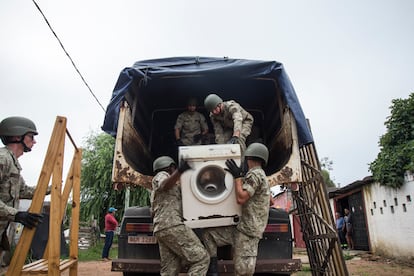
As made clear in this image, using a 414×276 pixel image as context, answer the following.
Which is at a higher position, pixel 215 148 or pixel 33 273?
pixel 215 148

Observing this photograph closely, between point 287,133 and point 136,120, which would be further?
point 136,120

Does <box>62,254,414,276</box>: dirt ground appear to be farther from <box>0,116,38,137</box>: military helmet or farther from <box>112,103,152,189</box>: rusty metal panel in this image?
<box>0,116,38,137</box>: military helmet

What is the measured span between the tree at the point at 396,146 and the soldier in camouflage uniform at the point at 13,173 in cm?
901

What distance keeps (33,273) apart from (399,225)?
9799mm

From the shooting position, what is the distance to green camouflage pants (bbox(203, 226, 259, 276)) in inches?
115

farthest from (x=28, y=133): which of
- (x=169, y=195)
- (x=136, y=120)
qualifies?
(x=136, y=120)

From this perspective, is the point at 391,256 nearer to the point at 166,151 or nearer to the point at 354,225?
the point at 354,225

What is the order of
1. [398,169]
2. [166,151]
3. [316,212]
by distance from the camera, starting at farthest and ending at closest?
[398,169] < [166,151] < [316,212]

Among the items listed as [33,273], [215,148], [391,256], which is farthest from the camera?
[391,256]

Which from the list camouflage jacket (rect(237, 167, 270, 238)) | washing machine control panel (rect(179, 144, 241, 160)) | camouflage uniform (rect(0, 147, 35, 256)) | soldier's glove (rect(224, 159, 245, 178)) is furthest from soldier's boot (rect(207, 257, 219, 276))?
camouflage uniform (rect(0, 147, 35, 256))

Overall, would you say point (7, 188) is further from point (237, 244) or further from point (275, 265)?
point (275, 265)

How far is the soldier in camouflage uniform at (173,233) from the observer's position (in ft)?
9.39

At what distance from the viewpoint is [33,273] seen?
2.61 meters

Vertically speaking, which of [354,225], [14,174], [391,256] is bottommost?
[391,256]
